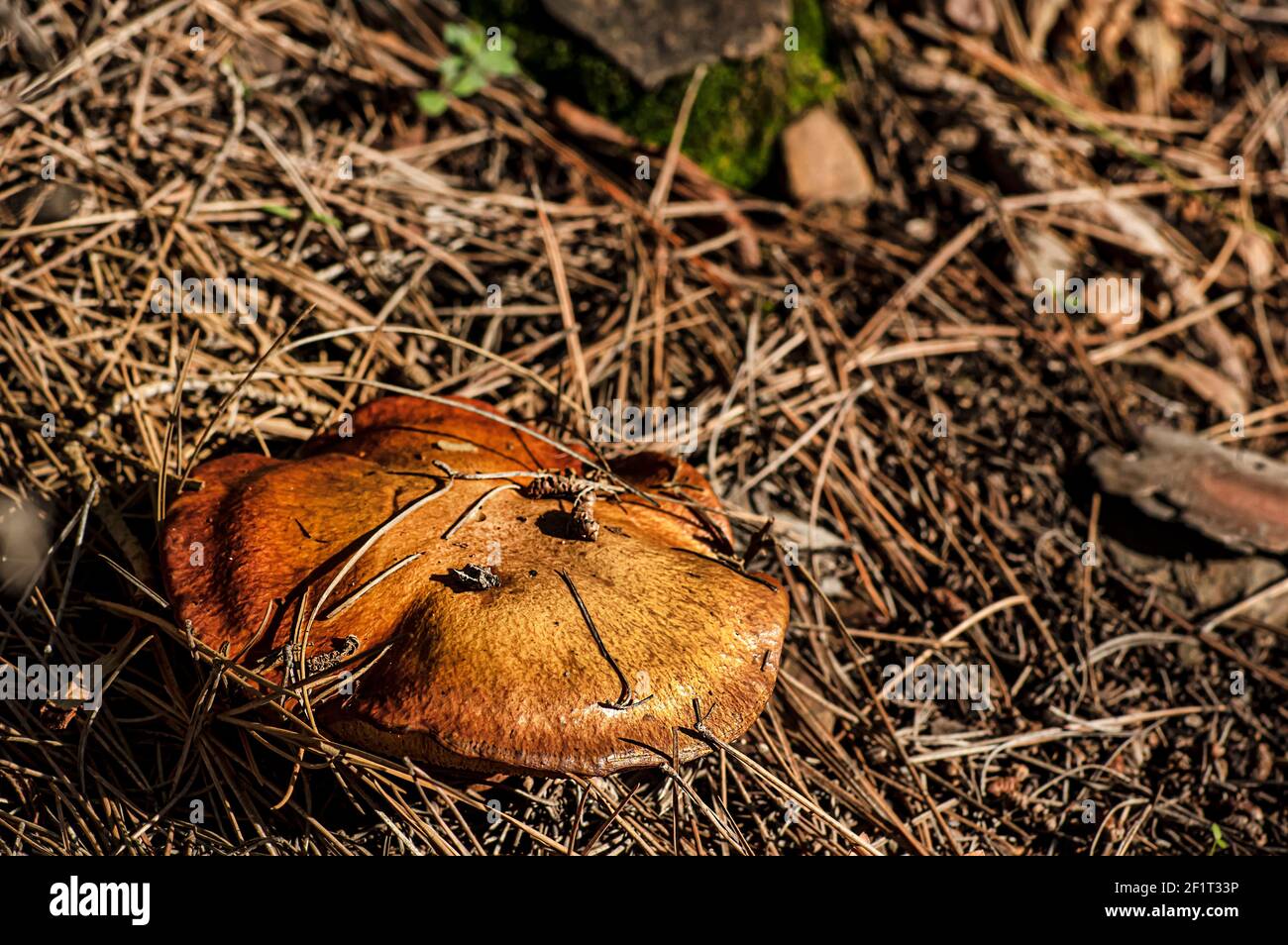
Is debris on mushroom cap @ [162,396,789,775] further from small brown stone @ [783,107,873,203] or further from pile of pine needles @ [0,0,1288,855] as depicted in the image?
small brown stone @ [783,107,873,203]

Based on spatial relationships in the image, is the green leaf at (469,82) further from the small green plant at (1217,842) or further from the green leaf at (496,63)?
the small green plant at (1217,842)

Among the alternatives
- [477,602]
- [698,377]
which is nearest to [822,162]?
[698,377]

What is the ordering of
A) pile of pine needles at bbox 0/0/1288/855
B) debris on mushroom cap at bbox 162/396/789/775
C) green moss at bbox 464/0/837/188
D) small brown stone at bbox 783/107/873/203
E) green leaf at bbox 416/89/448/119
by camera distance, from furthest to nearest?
small brown stone at bbox 783/107/873/203, green moss at bbox 464/0/837/188, green leaf at bbox 416/89/448/119, pile of pine needles at bbox 0/0/1288/855, debris on mushroom cap at bbox 162/396/789/775

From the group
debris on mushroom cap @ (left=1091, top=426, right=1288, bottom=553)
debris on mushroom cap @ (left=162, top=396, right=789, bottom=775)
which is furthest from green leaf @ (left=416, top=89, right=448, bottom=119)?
debris on mushroom cap @ (left=1091, top=426, right=1288, bottom=553)

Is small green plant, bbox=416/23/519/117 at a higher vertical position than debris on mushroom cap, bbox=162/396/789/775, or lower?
higher

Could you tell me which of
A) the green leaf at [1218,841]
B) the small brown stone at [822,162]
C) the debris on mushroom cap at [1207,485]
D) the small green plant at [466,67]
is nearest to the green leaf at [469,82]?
the small green plant at [466,67]
